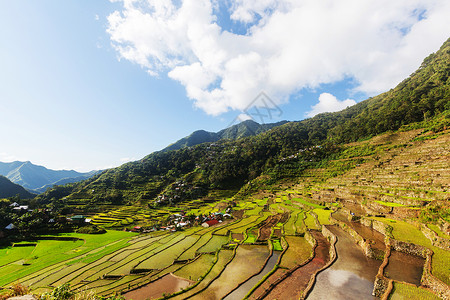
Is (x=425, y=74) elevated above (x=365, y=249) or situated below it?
above

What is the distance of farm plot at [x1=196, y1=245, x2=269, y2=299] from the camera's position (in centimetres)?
1401

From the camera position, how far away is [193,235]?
31.1 meters

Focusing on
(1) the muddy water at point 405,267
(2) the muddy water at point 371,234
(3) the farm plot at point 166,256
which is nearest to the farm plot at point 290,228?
(2) the muddy water at point 371,234

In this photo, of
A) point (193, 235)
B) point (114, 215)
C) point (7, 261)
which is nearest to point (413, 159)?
point (193, 235)

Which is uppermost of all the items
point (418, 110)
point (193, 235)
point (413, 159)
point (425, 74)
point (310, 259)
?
point (425, 74)

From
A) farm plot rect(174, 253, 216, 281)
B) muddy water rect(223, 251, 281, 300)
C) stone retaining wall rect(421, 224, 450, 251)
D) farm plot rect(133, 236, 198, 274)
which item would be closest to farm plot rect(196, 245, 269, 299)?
muddy water rect(223, 251, 281, 300)

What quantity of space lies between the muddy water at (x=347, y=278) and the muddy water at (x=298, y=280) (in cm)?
114

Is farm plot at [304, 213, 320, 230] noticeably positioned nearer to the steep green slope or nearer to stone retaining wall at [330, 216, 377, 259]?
stone retaining wall at [330, 216, 377, 259]

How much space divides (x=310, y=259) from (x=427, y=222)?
39.2ft

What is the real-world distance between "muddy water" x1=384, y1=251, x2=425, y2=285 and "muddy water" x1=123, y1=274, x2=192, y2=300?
16.2 metres

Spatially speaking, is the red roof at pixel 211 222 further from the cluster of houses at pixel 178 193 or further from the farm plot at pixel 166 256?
the cluster of houses at pixel 178 193

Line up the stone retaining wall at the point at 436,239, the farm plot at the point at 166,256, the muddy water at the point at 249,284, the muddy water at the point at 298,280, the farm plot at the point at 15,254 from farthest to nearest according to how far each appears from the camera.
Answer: the farm plot at the point at 15,254 → the farm plot at the point at 166,256 → the muddy water at the point at 249,284 → the stone retaining wall at the point at 436,239 → the muddy water at the point at 298,280

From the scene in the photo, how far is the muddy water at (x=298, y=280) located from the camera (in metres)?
11.7

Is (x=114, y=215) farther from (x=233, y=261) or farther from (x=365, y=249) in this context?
(x=365, y=249)
